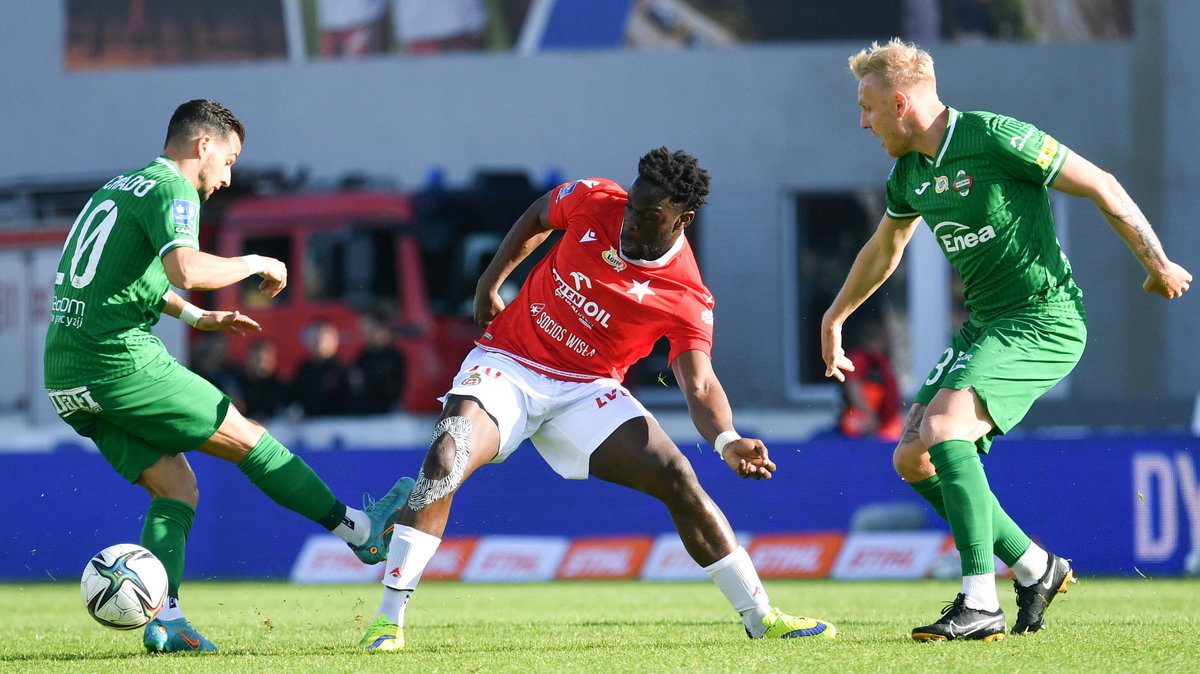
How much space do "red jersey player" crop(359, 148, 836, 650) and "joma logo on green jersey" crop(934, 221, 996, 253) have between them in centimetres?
94

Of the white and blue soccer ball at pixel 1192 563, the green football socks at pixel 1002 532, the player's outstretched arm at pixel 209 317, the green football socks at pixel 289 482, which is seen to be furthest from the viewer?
the white and blue soccer ball at pixel 1192 563

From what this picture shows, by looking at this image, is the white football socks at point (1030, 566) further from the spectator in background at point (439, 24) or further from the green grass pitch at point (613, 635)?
the spectator in background at point (439, 24)

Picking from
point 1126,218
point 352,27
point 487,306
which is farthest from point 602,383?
point 352,27

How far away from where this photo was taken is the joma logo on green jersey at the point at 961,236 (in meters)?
5.29

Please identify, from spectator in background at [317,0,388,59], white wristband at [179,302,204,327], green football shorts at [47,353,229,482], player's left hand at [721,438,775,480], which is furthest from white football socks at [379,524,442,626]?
spectator in background at [317,0,388,59]

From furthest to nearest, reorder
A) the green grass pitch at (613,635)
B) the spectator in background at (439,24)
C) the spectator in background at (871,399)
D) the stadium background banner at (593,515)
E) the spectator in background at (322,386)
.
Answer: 1. the spectator in background at (439,24)
2. the spectator in background at (322,386)
3. the spectator in background at (871,399)
4. the stadium background banner at (593,515)
5. the green grass pitch at (613,635)

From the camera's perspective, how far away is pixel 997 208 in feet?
17.3

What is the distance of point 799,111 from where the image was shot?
56.4 ft

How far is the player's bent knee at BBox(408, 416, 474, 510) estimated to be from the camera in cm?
534

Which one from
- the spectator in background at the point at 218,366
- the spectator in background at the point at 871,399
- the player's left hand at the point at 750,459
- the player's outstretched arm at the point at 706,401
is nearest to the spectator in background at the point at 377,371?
the spectator in background at the point at 218,366

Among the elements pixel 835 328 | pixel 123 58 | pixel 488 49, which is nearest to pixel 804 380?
pixel 488 49

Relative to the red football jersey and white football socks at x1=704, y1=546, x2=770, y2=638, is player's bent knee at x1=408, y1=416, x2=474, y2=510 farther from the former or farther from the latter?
white football socks at x1=704, y1=546, x2=770, y2=638

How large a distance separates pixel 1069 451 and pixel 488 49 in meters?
9.91

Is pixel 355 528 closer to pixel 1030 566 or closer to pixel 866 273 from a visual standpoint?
pixel 866 273
